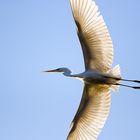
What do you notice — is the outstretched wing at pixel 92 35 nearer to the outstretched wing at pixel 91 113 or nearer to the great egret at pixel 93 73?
the great egret at pixel 93 73

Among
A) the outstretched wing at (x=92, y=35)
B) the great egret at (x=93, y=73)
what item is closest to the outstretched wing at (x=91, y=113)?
the great egret at (x=93, y=73)

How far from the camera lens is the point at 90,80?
685 inches

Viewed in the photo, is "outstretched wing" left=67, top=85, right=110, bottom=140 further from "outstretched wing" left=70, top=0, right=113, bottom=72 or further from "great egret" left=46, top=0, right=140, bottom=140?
"outstretched wing" left=70, top=0, right=113, bottom=72

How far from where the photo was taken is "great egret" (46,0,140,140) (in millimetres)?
17203

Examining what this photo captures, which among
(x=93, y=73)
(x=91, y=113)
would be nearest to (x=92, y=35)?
(x=93, y=73)

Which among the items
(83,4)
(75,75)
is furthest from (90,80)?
(83,4)

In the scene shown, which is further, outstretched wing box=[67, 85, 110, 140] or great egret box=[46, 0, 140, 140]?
outstretched wing box=[67, 85, 110, 140]

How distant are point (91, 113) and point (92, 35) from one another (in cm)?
173

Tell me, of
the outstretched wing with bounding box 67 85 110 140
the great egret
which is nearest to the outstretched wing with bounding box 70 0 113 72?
the great egret

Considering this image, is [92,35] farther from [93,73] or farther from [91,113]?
[91,113]

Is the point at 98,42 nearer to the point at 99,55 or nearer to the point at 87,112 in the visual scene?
the point at 99,55

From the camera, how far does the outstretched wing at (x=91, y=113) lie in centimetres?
1766

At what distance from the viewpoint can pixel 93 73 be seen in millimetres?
17391

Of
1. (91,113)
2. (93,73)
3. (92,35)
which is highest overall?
(92,35)
